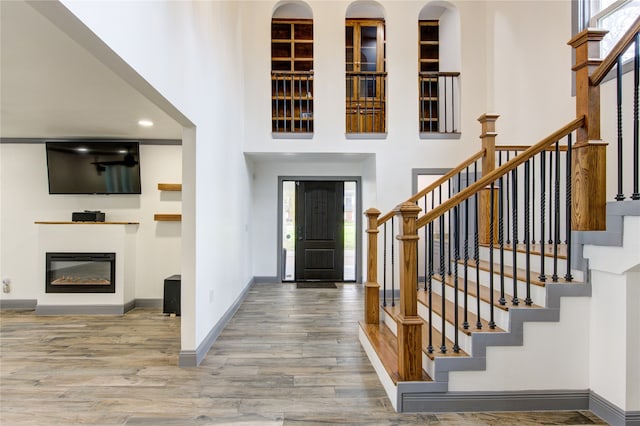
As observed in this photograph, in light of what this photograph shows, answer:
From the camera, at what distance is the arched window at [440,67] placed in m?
5.30

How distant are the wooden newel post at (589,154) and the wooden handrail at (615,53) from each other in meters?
0.05

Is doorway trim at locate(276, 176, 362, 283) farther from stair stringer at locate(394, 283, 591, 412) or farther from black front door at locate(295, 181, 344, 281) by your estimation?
stair stringer at locate(394, 283, 591, 412)

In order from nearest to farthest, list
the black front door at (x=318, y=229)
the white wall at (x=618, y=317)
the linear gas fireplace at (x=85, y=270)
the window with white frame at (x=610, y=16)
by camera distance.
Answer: the white wall at (x=618, y=317)
the window with white frame at (x=610, y=16)
the linear gas fireplace at (x=85, y=270)
the black front door at (x=318, y=229)

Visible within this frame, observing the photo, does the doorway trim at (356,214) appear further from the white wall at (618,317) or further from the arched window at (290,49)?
the white wall at (618,317)

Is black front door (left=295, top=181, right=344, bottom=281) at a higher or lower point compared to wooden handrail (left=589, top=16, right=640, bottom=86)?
lower

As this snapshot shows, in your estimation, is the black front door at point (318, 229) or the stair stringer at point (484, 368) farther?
the black front door at point (318, 229)

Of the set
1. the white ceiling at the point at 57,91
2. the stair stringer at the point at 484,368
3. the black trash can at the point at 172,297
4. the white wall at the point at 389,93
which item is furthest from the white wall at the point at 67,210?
the stair stringer at the point at 484,368

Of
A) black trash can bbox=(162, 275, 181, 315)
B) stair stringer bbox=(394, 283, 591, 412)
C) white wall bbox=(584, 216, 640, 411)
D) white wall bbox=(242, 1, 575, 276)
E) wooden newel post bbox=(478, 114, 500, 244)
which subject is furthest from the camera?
white wall bbox=(242, 1, 575, 276)

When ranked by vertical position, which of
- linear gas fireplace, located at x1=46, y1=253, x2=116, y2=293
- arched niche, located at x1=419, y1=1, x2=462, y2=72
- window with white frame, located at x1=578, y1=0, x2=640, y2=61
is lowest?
linear gas fireplace, located at x1=46, y1=253, x2=116, y2=293

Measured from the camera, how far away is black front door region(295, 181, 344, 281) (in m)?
6.81

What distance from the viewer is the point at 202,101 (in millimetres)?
3107

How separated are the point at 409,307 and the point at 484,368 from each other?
2.05 ft

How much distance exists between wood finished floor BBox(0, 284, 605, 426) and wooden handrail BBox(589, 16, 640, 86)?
6.94 feet

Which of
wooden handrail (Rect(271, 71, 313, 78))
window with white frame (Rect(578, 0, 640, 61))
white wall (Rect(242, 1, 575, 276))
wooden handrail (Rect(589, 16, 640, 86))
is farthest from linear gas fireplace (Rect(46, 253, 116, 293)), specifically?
window with white frame (Rect(578, 0, 640, 61))
